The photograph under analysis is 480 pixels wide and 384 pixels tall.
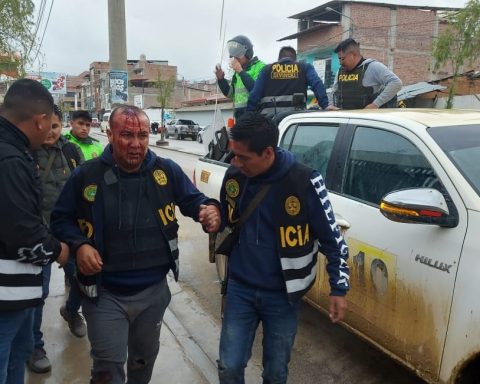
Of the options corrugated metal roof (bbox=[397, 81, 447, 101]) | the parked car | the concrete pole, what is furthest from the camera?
the parked car

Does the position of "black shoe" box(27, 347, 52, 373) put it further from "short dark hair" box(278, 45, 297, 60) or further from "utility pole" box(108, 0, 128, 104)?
"short dark hair" box(278, 45, 297, 60)

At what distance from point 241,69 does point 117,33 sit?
1463mm

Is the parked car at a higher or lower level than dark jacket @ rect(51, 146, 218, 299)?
lower

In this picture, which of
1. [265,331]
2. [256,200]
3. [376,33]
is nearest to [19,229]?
[256,200]

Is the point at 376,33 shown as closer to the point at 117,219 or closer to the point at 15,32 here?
the point at 15,32

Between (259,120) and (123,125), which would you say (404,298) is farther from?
(123,125)

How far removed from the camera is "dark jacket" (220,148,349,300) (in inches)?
88.8

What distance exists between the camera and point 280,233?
2252 millimetres

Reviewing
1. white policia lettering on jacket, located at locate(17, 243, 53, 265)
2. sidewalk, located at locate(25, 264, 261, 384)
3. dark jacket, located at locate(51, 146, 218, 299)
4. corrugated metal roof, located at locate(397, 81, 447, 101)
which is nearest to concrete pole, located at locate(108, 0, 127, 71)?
sidewalk, located at locate(25, 264, 261, 384)

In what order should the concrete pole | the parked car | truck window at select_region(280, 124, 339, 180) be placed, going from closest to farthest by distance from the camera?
truck window at select_region(280, 124, 339, 180)
the concrete pole
the parked car

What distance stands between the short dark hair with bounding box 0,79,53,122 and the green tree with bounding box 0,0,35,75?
5.58 metres

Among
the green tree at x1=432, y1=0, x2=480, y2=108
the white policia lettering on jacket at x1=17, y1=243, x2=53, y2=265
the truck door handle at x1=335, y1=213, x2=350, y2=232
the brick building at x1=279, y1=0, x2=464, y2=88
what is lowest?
the truck door handle at x1=335, y1=213, x2=350, y2=232

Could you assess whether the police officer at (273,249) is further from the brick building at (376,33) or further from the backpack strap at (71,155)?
the brick building at (376,33)

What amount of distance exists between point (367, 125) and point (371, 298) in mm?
1102
